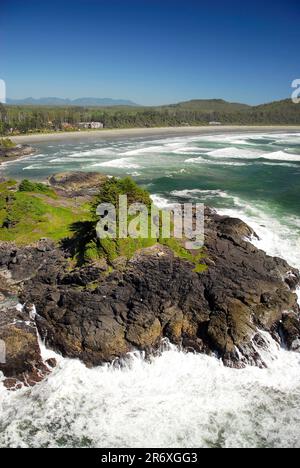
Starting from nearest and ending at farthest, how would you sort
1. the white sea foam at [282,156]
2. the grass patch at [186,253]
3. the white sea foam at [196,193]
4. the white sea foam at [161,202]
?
the grass patch at [186,253] < the white sea foam at [161,202] < the white sea foam at [196,193] < the white sea foam at [282,156]

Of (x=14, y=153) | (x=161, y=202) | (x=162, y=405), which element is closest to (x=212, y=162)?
(x=161, y=202)

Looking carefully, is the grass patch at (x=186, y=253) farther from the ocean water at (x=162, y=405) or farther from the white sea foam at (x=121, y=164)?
the white sea foam at (x=121, y=164)

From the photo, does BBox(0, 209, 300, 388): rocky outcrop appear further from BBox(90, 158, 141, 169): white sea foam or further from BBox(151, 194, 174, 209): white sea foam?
BBox(90, 158, 141, 169): white sea foam

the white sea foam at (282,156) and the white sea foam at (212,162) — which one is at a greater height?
the white sea foam at (282,156)

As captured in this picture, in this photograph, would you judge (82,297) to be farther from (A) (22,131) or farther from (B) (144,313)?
(A) (22,131)

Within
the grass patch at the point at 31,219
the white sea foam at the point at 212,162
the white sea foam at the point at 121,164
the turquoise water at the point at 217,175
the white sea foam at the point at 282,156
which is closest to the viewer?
the grass patch at the point at 31,219

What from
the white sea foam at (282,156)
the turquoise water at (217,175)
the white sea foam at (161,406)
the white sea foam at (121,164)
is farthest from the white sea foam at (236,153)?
the white sea foam at (161,406)

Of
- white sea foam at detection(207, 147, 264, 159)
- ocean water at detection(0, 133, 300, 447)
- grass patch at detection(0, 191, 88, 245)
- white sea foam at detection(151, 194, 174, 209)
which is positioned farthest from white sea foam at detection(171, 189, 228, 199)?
white sea foam at detection(207, 147, 264, 159)

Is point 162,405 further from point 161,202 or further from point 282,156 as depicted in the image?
point 282,156

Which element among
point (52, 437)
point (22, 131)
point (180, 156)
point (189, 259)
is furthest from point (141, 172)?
point (22, 131)
